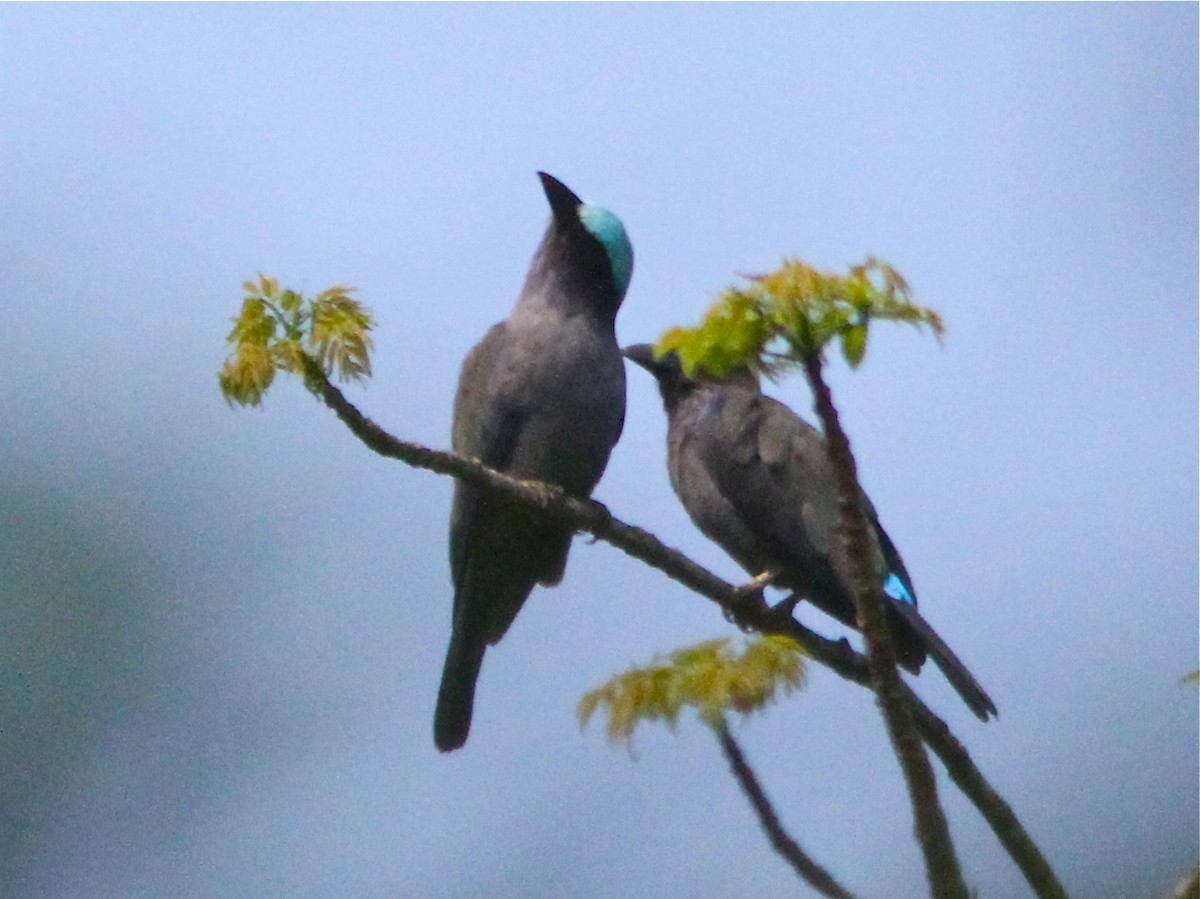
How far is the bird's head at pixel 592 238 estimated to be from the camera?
5.49 m

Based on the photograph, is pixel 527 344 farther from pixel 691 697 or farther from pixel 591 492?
pixel 691 697

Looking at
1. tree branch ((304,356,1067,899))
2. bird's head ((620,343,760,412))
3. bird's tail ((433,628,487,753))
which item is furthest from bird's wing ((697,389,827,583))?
bird's tail ((433,628,487,753))

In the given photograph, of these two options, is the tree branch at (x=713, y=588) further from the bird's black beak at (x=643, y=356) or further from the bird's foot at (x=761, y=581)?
the bird's black beak at (x=643, y=356)

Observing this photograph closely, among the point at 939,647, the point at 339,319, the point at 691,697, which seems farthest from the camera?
the point at 939,647

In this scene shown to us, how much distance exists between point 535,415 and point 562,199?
916 mm

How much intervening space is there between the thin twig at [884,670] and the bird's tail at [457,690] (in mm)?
3041

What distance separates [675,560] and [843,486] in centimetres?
124

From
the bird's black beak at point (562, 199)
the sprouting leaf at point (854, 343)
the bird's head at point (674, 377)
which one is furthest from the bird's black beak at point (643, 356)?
the sprouting leaf at point (854, 343)

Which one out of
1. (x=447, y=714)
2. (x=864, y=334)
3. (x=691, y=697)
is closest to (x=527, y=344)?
(x=447, y=714)

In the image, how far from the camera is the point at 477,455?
5.28 m

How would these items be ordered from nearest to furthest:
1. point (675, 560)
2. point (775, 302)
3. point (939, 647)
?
1. point (775, 302)
2. point (675, 560)
3. point (939, 647)

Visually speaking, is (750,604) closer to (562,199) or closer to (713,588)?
(713,588)

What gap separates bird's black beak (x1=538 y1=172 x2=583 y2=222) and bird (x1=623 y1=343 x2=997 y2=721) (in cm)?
72

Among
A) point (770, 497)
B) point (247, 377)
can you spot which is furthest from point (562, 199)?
point (247, 377)
